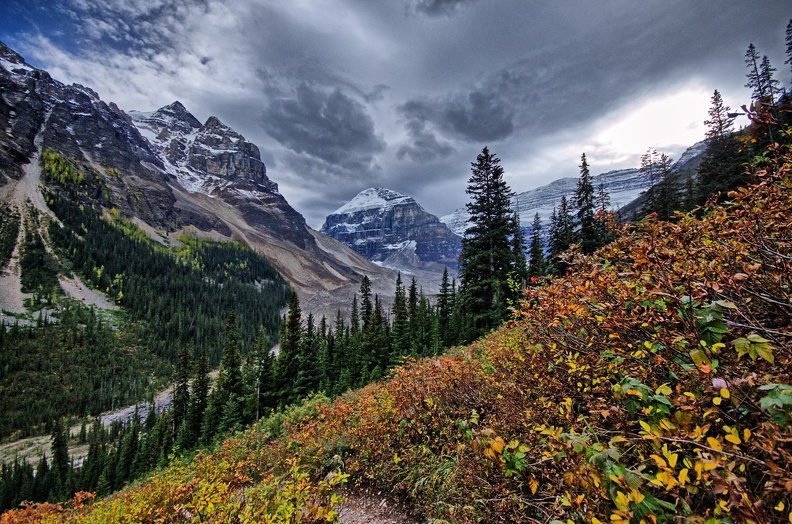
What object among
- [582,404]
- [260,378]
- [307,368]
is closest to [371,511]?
[582,404]

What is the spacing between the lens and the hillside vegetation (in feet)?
5.64

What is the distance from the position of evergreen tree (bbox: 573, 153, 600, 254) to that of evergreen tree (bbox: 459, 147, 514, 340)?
34.0ft

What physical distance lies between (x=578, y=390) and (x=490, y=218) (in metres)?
19.9

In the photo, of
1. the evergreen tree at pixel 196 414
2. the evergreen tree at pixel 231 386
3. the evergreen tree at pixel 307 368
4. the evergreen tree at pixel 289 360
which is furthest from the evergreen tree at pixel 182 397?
the evergreen tree at pixel 307 368

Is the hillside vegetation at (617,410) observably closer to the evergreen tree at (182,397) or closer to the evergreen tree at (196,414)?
the evergreen tree at (196,414)

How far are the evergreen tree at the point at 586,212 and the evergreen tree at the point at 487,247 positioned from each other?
10352 mm

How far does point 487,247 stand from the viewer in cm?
2267

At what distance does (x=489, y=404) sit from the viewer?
5.28 metres

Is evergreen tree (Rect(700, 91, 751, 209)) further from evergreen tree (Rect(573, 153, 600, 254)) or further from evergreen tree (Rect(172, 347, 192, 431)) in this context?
evergreen tree (Rect(172, 347, 192, 431))

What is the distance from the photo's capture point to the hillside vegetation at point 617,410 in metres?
1.72

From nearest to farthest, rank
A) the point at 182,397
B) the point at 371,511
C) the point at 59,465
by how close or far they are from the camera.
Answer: the point at 371,511 < the point at 182,397 < the point at 59,465

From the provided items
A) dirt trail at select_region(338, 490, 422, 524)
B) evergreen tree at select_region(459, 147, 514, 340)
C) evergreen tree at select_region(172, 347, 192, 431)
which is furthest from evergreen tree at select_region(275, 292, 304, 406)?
dirt trail at select_region(338, 490, 422, 524)

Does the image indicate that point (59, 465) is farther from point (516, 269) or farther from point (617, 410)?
point (617, 410)

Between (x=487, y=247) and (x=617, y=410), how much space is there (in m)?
20.9
